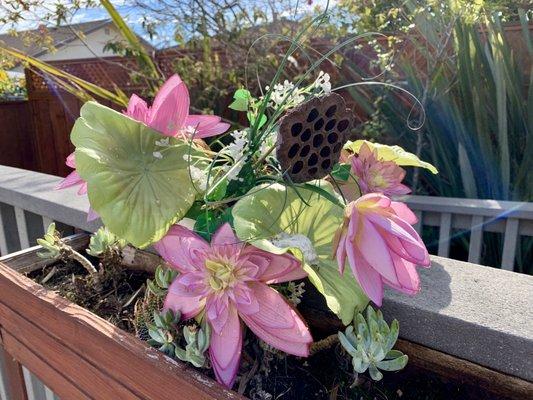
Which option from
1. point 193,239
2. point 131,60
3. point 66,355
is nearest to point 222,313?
point 193,239

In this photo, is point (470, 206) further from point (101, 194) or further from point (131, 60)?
point (131, 60)

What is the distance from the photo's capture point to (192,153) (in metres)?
0.61

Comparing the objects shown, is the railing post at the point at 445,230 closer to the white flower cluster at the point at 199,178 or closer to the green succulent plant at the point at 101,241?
the green succulent plant at the point at 101,241

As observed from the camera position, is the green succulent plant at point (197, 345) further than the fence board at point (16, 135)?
No

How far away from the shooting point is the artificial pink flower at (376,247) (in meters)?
0.48

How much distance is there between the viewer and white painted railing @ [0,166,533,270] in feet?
4.31

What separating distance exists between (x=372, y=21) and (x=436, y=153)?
1.12m

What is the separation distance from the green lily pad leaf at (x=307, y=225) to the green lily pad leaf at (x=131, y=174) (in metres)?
0.08

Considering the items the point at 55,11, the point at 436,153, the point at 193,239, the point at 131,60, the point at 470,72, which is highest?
the point at 55,11

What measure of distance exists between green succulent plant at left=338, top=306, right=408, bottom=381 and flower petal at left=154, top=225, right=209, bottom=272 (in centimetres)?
18

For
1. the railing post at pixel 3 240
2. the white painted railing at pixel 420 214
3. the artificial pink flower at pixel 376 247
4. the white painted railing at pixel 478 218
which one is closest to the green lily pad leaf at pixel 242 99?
the artificial pink flower at pixel 376 247

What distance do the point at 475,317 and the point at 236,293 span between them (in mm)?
301

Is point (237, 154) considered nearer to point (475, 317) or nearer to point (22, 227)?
point (475, 317)

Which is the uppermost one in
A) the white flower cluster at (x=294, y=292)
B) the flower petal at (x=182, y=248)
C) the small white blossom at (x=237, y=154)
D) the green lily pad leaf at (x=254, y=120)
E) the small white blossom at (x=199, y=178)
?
the green lily pad leaf at (x=254, y=120)
